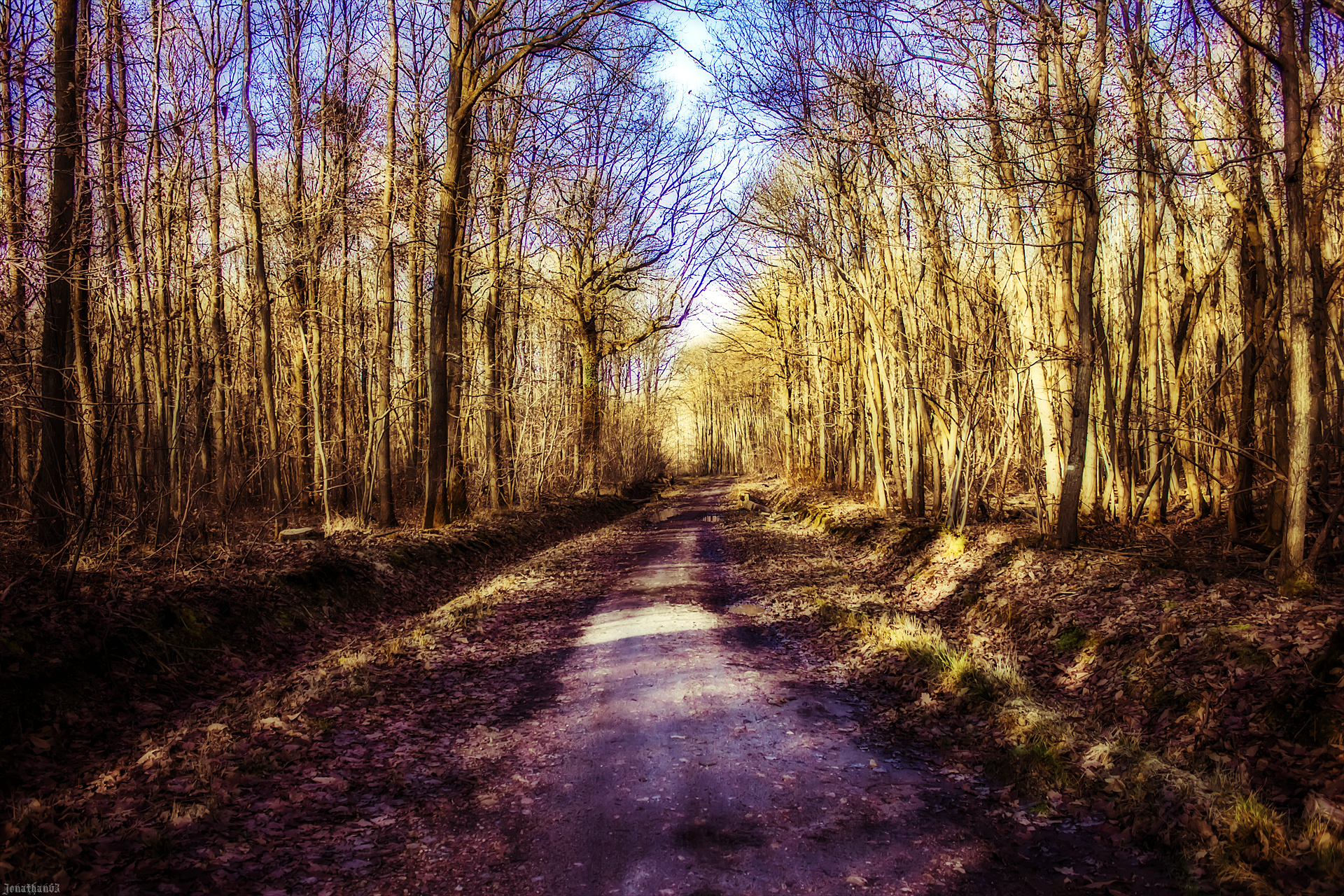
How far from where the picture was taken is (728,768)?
4.73m

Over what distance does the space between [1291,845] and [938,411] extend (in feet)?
34.5

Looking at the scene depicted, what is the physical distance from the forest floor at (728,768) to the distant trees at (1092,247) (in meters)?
2.09

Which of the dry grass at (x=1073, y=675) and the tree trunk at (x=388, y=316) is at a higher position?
the tree trunk at (x=388, y=316)

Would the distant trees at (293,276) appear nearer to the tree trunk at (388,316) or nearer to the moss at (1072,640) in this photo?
the tree trunk at (388,316)

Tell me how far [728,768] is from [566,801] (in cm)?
107

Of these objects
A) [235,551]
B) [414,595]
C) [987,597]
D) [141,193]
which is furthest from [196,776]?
[141,193]

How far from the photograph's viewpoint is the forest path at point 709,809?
3529 mm

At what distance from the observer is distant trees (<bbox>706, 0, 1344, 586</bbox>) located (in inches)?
280

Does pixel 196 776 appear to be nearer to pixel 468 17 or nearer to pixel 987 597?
pixel 987 597

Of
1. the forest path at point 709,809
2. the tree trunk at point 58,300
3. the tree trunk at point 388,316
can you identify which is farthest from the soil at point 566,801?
the tree trunk at point 388,316

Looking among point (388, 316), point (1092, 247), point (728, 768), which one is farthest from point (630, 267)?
point (728, 768)

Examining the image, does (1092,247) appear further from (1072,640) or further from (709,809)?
(709,809)

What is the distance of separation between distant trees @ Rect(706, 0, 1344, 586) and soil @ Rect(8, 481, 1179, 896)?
404 centimetres

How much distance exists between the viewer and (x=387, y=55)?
674 inches
